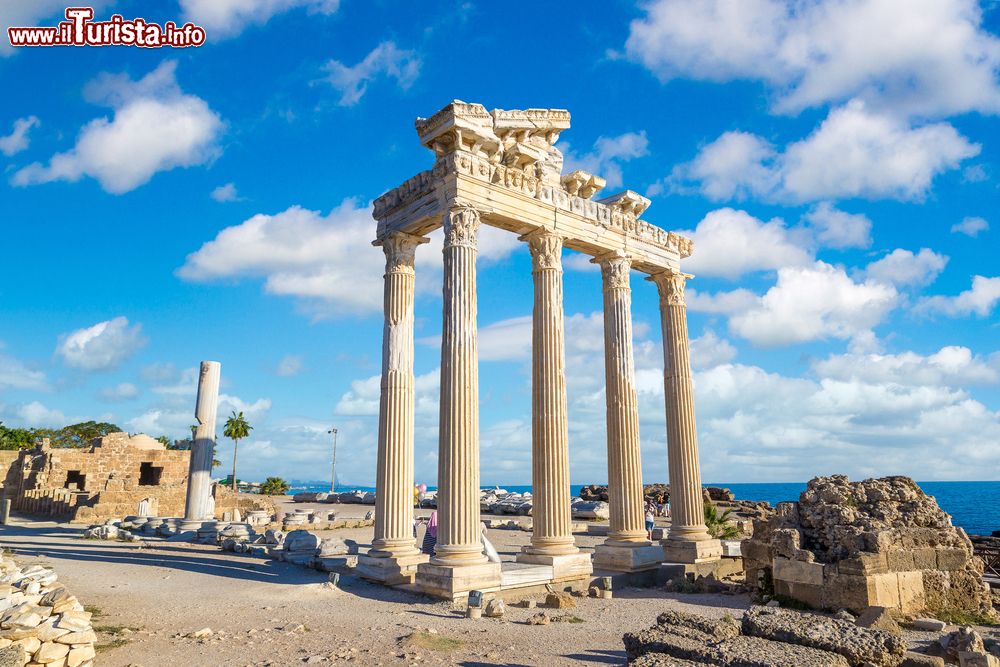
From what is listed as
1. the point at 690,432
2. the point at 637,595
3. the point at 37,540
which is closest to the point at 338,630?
the point at 637,595

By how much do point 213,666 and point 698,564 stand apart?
1228 cm

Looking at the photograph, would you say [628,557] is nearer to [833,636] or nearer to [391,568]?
[391,568]

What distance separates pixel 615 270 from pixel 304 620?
11.5 m

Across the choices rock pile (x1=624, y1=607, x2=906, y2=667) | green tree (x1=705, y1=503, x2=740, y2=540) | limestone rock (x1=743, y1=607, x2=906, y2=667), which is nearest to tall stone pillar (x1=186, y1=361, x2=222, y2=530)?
green tree (x1=705, y1=503, x2=740, y2=540)

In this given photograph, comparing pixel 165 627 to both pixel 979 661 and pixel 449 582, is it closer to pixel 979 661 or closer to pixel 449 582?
pixel 449 582

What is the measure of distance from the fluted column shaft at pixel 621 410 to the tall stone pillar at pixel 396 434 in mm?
5203

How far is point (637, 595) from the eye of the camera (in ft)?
46.5

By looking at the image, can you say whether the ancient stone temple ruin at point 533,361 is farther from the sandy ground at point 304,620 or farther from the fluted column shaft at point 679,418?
the sandy ground at point 304,620

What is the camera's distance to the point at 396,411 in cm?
1481

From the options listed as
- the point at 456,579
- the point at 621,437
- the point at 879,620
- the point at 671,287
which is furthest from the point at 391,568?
the point at 671,287

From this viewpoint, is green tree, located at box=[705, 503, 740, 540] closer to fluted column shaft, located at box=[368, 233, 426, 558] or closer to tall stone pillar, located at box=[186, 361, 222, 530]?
fluted column shaft, located at box=[368, 233, 426, 558]

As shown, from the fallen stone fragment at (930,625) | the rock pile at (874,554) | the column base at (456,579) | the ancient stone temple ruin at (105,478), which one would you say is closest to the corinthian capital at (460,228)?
the column base at (456,579)

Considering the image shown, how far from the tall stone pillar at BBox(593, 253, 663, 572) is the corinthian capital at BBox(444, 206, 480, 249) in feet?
16.6

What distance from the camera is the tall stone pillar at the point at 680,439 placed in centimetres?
1738
